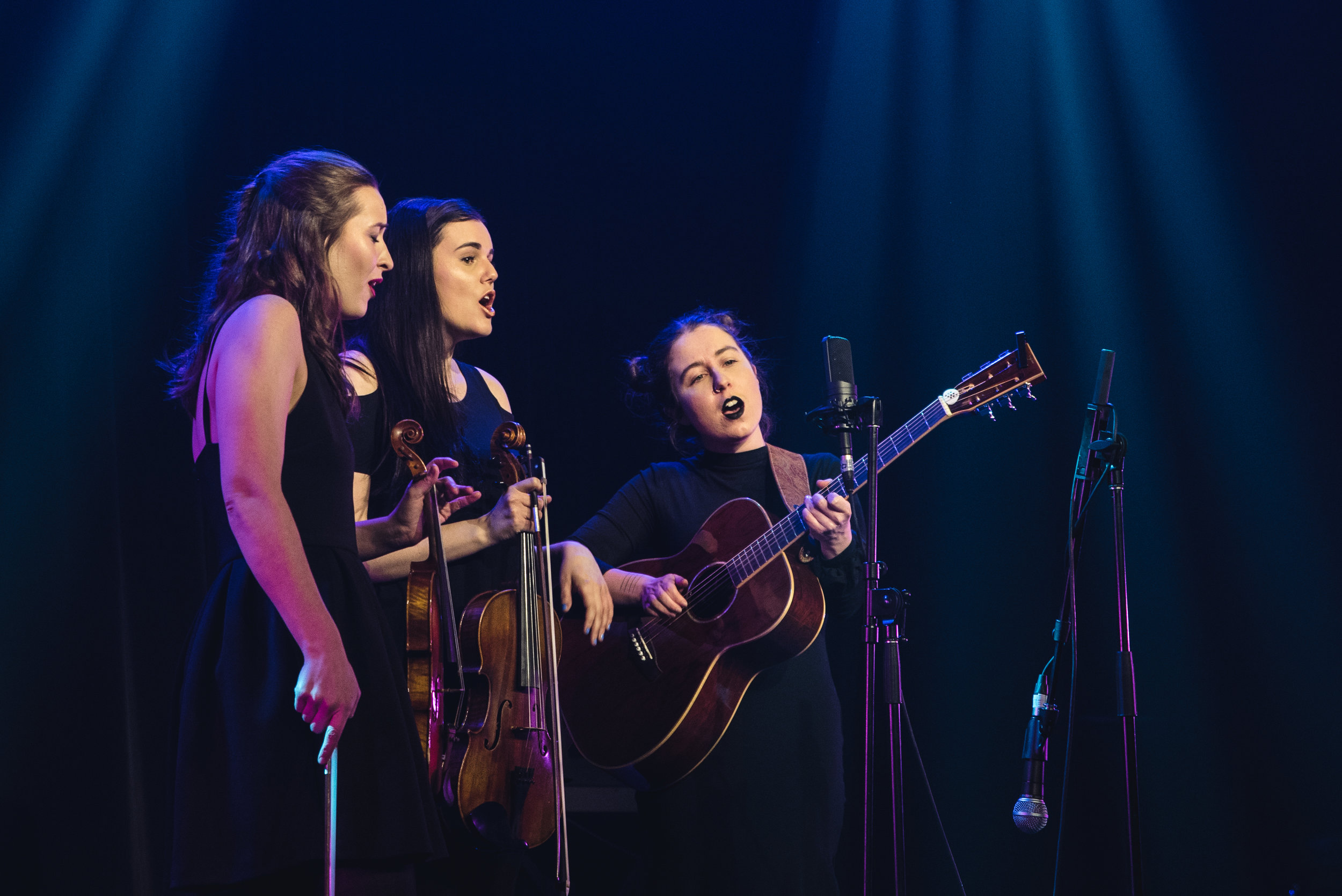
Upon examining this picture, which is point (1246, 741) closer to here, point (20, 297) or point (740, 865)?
point (740, 865)

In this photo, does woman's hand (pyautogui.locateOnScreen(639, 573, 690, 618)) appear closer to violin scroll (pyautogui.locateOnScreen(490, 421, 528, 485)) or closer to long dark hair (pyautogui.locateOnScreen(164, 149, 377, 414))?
violin scroll (pyautogui.locateOnScreen(490, 421, 528, 485))

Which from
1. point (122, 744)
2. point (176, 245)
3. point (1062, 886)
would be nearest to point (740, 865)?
point (1062, 886)

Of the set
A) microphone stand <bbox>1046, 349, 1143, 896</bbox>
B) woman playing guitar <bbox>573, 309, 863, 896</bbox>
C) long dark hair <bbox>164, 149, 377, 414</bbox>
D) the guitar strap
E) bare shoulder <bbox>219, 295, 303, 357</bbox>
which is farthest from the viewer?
the guitar strap

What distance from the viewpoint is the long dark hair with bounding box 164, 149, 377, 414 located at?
5.83ft

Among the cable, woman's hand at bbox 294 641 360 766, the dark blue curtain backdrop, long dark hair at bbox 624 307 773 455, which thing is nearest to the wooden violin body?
woman's hand at bbox 294 641 360 766

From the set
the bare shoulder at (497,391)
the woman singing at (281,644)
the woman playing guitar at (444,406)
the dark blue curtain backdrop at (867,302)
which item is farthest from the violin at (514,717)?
the dark blue curtain backdrop at (867,302)

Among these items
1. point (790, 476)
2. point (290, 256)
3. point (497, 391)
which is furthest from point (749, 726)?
point (290, 256)

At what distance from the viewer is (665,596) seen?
2.86m

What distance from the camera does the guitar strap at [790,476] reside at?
117 inches

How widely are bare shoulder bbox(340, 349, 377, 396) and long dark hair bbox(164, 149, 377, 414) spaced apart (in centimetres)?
48

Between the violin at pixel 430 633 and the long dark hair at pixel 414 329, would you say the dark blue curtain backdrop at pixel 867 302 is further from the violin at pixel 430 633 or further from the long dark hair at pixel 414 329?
the violin at pixel 430 633

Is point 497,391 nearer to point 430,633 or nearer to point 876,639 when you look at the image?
point 430,633

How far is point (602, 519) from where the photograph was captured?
3.16 m

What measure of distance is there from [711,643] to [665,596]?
19 cm
